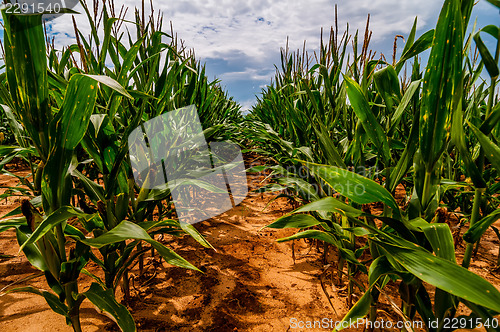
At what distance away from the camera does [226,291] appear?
40.3 inches

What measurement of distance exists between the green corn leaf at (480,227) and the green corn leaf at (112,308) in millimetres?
716

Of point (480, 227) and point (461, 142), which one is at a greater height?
point (461, 142)

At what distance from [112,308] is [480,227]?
0.79 m

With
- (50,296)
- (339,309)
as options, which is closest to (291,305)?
(339,309)

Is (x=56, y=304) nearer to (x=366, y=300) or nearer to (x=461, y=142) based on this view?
(x=366, y=300)

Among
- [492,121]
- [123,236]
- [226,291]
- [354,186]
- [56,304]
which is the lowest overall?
[226,291]

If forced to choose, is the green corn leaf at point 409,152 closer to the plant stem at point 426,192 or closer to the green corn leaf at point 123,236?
the plant stem at point 426,192

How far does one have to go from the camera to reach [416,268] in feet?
1.27

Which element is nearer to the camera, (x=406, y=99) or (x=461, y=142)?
(x=461, y=142)

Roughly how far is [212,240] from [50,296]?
932mm

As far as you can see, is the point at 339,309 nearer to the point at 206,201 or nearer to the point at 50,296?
the point at 50,296

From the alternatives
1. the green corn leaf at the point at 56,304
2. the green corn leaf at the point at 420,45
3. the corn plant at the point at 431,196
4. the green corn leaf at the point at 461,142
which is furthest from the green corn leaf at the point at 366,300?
the green corn leaf at the point at 56,304

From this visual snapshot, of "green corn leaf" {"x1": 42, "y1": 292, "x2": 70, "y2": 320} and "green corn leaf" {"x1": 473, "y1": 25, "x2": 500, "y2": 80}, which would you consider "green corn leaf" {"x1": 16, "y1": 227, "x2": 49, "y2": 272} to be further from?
"green corn leaf" {"x1": 473, "y1": 25, "x2": 500, "y2": 80}
